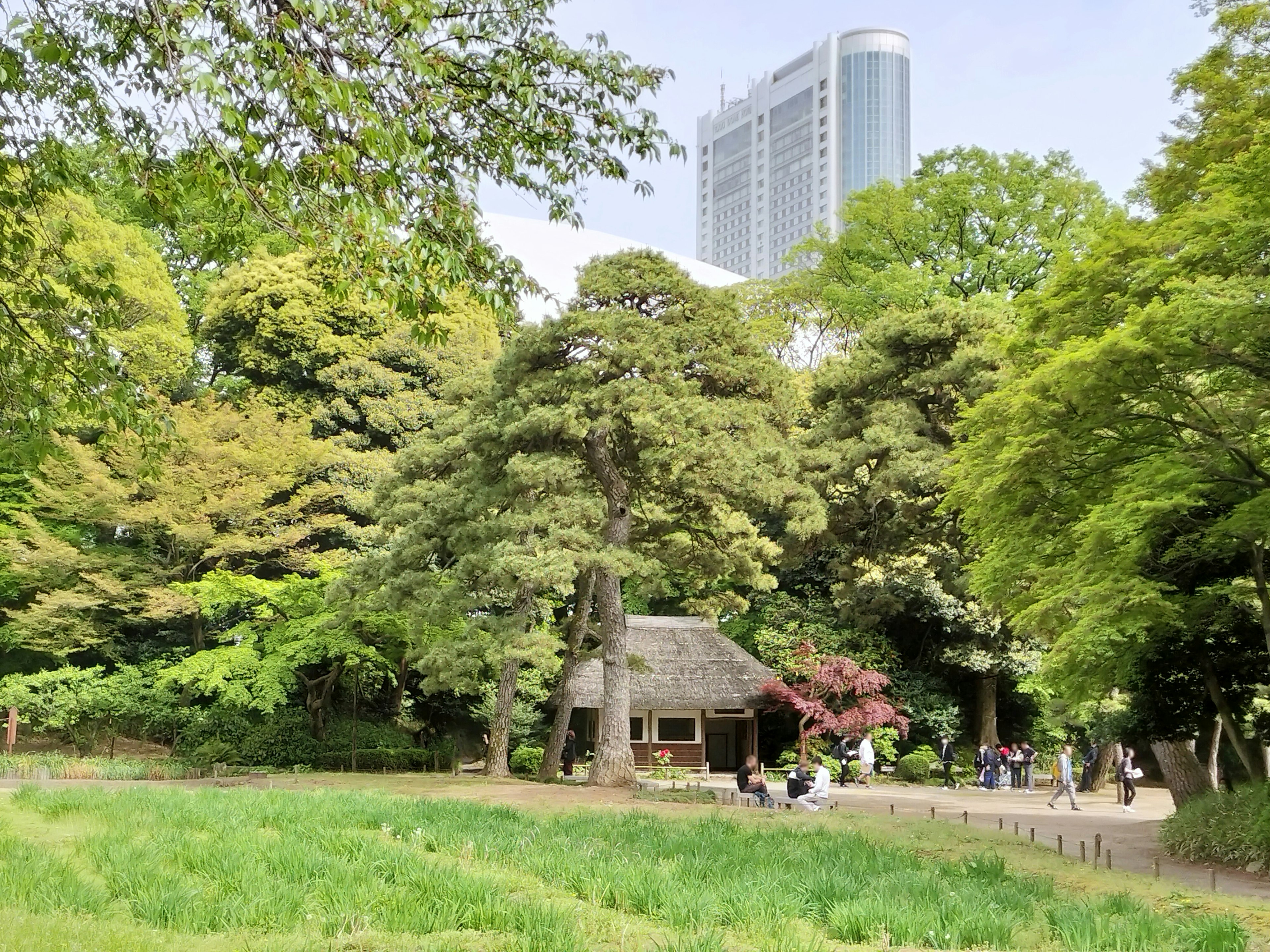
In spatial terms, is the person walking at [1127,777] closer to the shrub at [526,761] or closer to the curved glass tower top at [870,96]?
the shrub at [526,761]

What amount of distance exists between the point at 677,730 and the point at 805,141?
83.1 meters

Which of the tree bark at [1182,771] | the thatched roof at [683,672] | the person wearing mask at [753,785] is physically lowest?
the person wearing mask at [753,785]

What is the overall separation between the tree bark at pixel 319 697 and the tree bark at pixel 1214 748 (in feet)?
63.8

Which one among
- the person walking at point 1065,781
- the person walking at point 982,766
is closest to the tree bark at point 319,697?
the person walking at point 982,766

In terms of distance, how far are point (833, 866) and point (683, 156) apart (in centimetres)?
577

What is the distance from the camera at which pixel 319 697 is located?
92.3ft

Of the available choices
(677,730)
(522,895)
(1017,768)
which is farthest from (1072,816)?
(522,895)

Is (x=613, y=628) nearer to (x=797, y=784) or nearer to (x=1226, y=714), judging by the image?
(x=797, y=784)

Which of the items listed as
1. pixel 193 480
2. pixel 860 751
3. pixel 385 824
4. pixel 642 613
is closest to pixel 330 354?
pixel 193 480

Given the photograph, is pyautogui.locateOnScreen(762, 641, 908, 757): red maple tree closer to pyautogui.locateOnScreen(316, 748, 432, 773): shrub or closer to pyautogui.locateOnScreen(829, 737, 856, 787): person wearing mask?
pyautogui.locateOnScreen(829, 737, 856, 787): person wearing mask

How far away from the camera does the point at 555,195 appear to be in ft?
25.2

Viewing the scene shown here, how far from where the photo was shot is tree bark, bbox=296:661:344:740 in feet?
88.6

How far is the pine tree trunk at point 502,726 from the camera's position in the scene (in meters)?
23.1

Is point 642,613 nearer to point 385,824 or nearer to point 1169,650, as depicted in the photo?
point 1169,650
